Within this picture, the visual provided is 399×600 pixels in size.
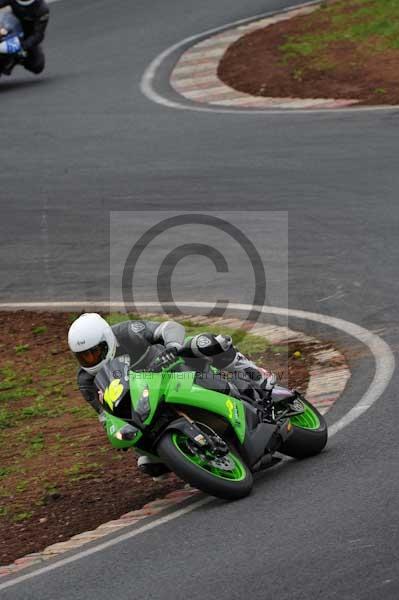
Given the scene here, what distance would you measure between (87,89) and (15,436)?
40.3 feet

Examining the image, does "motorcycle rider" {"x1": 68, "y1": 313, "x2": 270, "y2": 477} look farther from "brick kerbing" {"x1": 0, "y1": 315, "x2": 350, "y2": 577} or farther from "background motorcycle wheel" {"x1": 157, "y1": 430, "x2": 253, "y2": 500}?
"background motorcycle wheel" {"x1": 157, "y1": 430, "x2": 253, "y2": 500}

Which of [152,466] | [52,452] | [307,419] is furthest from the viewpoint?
[52,452]

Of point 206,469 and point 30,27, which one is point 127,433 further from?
point 30,27

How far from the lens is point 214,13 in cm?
2714

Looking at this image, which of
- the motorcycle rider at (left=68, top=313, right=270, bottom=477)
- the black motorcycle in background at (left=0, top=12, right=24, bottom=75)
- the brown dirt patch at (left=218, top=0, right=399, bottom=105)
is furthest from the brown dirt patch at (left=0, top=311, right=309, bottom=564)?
the black motorcycle in background at (left=0, top=12, right=24, bottom=75)

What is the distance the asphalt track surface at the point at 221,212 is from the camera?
7.09 meters

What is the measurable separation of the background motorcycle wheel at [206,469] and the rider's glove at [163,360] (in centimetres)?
53

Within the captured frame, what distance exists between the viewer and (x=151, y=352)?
28.3ft

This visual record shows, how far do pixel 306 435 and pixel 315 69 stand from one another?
1340cm

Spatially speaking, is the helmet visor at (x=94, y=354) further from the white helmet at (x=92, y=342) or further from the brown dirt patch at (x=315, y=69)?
the brown dirt patch at (x=315, y=69)

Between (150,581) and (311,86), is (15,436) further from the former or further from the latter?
(311,86)

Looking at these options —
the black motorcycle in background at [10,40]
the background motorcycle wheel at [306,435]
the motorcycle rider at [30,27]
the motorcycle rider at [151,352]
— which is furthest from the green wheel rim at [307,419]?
the motorcycle rider at [30,27]

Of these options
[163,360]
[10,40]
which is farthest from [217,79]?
[163,360]

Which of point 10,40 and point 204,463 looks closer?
point 204,463
